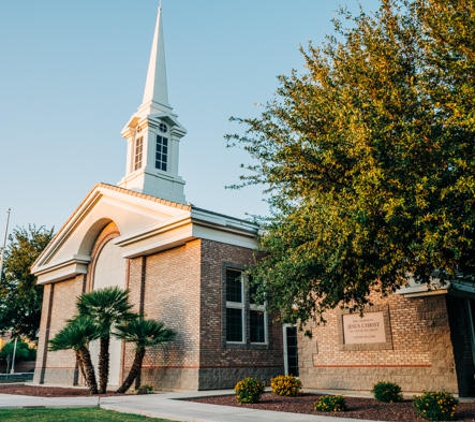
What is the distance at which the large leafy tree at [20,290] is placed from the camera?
106 ft

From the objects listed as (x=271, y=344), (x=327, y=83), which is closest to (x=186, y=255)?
(x=271, y=344)

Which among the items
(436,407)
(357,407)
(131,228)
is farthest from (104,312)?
(436,407)

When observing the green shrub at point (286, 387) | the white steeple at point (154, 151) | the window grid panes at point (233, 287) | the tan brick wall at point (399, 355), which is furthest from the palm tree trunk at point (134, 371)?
the white steeple at point (154, 151)

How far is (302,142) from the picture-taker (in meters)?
9.70

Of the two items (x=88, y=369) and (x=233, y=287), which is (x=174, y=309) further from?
(x=88, y=369)

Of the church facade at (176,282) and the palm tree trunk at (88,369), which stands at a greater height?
the church facade at (176,282)

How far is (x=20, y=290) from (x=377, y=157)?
30.5m

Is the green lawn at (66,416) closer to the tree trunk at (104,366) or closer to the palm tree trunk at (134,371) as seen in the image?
the palm tree trunk at (134,371)

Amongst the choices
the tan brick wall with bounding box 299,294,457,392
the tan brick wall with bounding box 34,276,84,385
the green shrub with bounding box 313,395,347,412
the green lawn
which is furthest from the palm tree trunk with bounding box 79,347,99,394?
the green shrub with bounding box 313,395,347,412

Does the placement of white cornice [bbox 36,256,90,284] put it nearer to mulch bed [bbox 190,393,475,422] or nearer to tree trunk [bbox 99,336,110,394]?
tree trunk [bbox 99,336,110,394]

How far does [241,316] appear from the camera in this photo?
17.9m

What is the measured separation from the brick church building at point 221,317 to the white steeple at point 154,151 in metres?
3.72

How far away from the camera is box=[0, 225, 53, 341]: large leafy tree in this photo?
106 feet

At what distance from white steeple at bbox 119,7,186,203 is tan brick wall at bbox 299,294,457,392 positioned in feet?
43.4
